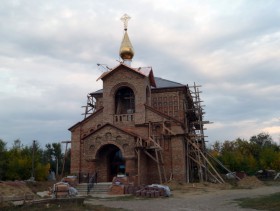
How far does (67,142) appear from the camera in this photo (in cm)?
3069

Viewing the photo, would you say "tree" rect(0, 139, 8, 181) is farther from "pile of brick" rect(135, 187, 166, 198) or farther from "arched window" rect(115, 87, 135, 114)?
"pile of brick" rect(135, 187, 166, 198)

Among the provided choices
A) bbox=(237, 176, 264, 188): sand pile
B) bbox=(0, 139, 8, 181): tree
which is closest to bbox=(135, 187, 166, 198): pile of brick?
bbox=(237, 176, 264, 188): sand pile

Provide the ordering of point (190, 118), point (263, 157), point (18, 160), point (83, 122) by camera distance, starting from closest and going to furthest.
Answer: point (83, 122) < point (190, 118) < point (18, 160) < point (263, 157)

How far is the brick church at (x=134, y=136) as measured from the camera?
26.2 metres

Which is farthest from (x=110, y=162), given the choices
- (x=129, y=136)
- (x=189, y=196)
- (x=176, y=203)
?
(x=176, y=203)

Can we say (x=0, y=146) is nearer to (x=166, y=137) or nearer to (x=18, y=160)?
(x=18, y=160)

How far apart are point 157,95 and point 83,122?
25.1 ft

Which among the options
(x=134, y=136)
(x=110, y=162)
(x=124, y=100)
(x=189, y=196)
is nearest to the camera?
(x=189, y=196)

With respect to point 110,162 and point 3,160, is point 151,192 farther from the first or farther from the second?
point 3,160

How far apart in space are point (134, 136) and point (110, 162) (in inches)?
146

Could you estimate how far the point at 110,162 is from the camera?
27875 mm

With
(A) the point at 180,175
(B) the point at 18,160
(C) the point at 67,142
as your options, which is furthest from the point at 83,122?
(B) the point at 18,160

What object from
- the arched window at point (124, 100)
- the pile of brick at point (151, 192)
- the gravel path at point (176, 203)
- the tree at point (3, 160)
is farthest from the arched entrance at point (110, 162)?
the tree at point (3, 160)

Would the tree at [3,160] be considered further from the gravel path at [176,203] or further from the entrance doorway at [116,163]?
the gravel path at [176,203]
